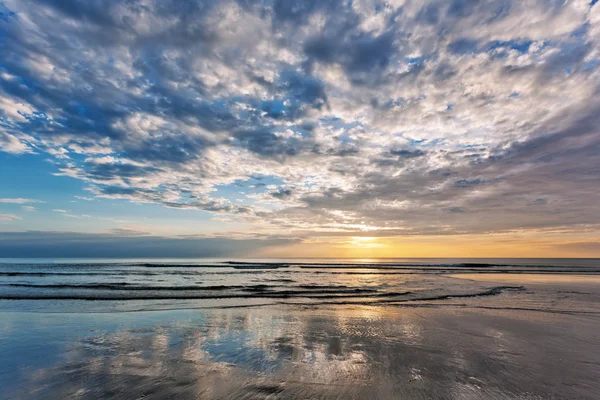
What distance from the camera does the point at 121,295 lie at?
77.1 ft

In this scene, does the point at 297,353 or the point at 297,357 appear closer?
the point at 297,357

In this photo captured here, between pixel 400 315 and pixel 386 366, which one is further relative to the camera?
pixel 400 315

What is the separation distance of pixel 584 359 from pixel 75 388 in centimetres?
1432

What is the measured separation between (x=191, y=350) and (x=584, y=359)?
40.8 feet

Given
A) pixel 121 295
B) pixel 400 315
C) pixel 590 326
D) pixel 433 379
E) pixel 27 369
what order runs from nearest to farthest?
pixel 433 379
pixel 27 369
pixel 590 326
pixel 400 315
pixel 121 295

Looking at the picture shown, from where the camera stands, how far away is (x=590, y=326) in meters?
13.7

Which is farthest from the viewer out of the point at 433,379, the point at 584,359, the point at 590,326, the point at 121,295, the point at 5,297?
the point at 121,295

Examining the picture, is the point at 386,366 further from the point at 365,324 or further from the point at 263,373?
the point at 365,324

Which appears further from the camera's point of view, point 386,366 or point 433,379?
point 386,366

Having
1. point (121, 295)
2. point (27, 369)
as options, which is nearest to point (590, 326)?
point (27, 369)

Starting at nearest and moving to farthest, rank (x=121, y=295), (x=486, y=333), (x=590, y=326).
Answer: (x=486, y=333) < (x=590, y=326) < (x=121, y=295)

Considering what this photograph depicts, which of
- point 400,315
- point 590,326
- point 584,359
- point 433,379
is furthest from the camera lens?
point 400,315

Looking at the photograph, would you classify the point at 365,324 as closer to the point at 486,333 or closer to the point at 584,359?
the point at 486,333

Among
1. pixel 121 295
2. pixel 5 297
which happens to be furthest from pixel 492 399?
pixel 5 297
